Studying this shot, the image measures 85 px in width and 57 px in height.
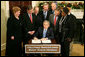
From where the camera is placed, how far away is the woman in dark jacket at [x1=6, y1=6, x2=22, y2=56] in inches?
145

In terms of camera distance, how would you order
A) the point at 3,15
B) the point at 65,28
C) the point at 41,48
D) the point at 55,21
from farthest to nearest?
the point at 3,15, the point at 55,21, the point at 65,28, the point at 41,48

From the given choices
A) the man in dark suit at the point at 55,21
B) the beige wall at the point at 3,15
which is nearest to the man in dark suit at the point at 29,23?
the man in dark suit at the point at 55,21

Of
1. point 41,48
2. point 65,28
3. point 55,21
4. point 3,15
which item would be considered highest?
point 3,15

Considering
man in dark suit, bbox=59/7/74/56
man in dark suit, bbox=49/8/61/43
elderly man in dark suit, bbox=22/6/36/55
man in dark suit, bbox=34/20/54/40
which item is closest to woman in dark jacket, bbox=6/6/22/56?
elderly man in dark suit, bbox=22/6/36/55

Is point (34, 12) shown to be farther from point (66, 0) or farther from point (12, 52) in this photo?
point (66, 0)

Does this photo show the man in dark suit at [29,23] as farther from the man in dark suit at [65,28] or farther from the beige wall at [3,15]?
the beige wall at [3,15]

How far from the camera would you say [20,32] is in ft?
12.7

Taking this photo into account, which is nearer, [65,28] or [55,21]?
[65,28]

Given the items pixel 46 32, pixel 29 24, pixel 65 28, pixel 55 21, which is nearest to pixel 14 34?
pixel 29 24

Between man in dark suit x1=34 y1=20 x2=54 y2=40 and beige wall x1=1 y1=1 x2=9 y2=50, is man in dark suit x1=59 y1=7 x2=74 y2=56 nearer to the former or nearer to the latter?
man in dark suit x1=34 y1=20 x2=54 y2=40

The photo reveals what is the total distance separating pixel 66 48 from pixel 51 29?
555 millimetres

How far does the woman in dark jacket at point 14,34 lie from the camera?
3693 mm

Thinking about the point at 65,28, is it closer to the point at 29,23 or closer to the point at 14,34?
the point at 29,23

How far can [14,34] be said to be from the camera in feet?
12.5
